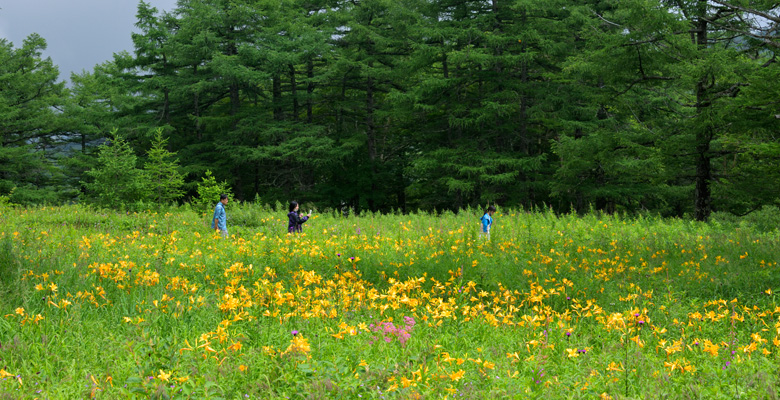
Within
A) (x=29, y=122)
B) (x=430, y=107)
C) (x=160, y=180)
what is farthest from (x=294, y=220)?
(x=29, y=122)

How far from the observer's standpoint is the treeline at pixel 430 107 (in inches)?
557

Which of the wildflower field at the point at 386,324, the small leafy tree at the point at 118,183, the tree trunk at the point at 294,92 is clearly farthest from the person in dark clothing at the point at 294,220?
the tree trunk at the point at 294,92

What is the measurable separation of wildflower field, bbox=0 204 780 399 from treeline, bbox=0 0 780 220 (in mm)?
7965

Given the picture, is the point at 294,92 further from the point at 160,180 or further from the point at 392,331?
the point at 392,331

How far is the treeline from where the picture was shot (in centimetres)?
1416

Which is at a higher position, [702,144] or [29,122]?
[29,122]

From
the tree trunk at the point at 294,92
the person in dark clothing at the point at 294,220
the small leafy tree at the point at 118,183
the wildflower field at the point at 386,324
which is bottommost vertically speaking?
the wildflower field at the point at 386,324

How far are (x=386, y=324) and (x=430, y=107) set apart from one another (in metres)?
18.2

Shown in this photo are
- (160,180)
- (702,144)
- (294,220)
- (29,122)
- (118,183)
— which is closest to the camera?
(294,220)

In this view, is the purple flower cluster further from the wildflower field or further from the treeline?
the treeline

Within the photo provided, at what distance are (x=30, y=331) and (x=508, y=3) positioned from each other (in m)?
22.0

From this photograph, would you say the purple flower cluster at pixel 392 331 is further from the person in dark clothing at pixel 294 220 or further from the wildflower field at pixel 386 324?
the person in dark clothing at pixel 294 220

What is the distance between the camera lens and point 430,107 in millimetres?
20984

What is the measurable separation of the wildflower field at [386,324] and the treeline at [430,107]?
26.1 ft
